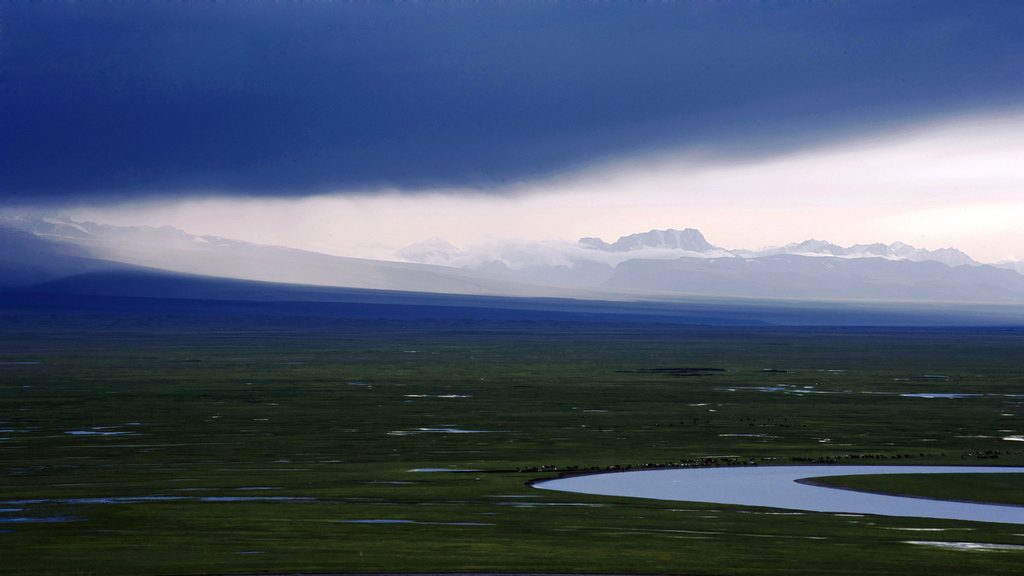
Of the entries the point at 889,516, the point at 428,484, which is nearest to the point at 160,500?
the point at 428,484

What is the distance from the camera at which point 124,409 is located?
253ft

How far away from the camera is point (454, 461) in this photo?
50.8 m

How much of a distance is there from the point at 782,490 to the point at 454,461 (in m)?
15.0

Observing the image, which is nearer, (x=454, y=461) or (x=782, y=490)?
(x=782, y=490)

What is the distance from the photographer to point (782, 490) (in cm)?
4303

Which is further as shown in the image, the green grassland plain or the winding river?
the winding river

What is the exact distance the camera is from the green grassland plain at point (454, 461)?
29.7 meters

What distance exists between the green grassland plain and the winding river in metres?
1.87

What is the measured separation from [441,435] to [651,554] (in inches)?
1289

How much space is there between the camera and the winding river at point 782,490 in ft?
126

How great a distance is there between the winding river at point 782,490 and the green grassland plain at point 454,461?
6.12ft

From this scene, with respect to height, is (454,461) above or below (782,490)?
below

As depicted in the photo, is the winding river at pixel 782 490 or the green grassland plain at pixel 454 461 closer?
the green grassland plain at pixel 454 461

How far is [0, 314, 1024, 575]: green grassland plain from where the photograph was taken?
97.4 feet
